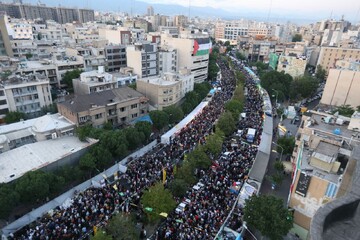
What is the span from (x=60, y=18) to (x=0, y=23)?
10530cm

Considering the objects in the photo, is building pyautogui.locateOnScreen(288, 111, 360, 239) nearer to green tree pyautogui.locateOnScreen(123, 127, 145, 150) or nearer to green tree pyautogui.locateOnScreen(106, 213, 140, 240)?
green tree pyautogui.locateOnScreen(106, 213, 140, 240)

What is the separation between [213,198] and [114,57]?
4792cm

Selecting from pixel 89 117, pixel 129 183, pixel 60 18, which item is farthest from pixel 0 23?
pixel 60 18

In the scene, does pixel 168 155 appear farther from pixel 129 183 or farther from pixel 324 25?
pixel 324 25

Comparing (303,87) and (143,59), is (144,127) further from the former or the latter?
(303,87)

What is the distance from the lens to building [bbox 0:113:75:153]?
2773 cm

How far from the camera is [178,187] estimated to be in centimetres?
2123

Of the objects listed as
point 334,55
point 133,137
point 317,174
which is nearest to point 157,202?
point 133,137

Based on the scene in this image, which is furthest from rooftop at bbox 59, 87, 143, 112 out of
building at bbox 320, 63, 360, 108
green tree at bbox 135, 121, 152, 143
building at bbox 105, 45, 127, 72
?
building at bbox 320, 63, 360, 108

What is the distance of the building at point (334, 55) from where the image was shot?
69688mm

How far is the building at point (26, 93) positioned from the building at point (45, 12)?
122005 millimetres

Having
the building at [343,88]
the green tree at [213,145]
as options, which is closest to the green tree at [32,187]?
the green tree at [213,145]

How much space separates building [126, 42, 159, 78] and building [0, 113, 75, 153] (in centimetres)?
2574

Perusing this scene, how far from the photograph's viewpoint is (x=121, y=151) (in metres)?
26.6
